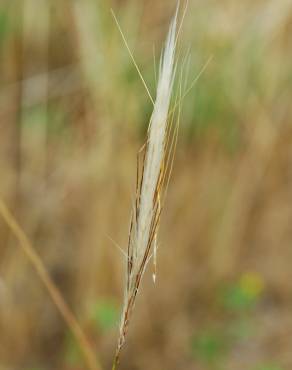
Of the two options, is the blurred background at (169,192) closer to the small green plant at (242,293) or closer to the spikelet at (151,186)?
the small green plant at (242,293)

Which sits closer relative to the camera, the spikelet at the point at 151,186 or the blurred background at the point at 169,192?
the spikelet at the point at 151,186

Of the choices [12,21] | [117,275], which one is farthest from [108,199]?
[12,21]

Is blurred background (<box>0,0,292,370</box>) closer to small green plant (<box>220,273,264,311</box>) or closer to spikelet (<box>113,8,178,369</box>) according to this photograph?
small green plant (<box>220,273,264,311</box>)

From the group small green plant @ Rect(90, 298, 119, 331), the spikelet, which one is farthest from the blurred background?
the spikelet

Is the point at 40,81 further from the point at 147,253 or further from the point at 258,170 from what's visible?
the point at 147,253

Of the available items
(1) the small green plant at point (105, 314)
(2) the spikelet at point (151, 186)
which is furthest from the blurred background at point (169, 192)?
(2) the spikelet at point (151, 186)

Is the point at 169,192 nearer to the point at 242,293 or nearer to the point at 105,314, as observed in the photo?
the point at 242,293

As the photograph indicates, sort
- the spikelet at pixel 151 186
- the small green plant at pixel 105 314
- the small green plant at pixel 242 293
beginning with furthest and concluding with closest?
1. the small green plant at pixel 242 293
2. the small green plant at pixel 105 314
3. the spikelet at pixel 151 186
